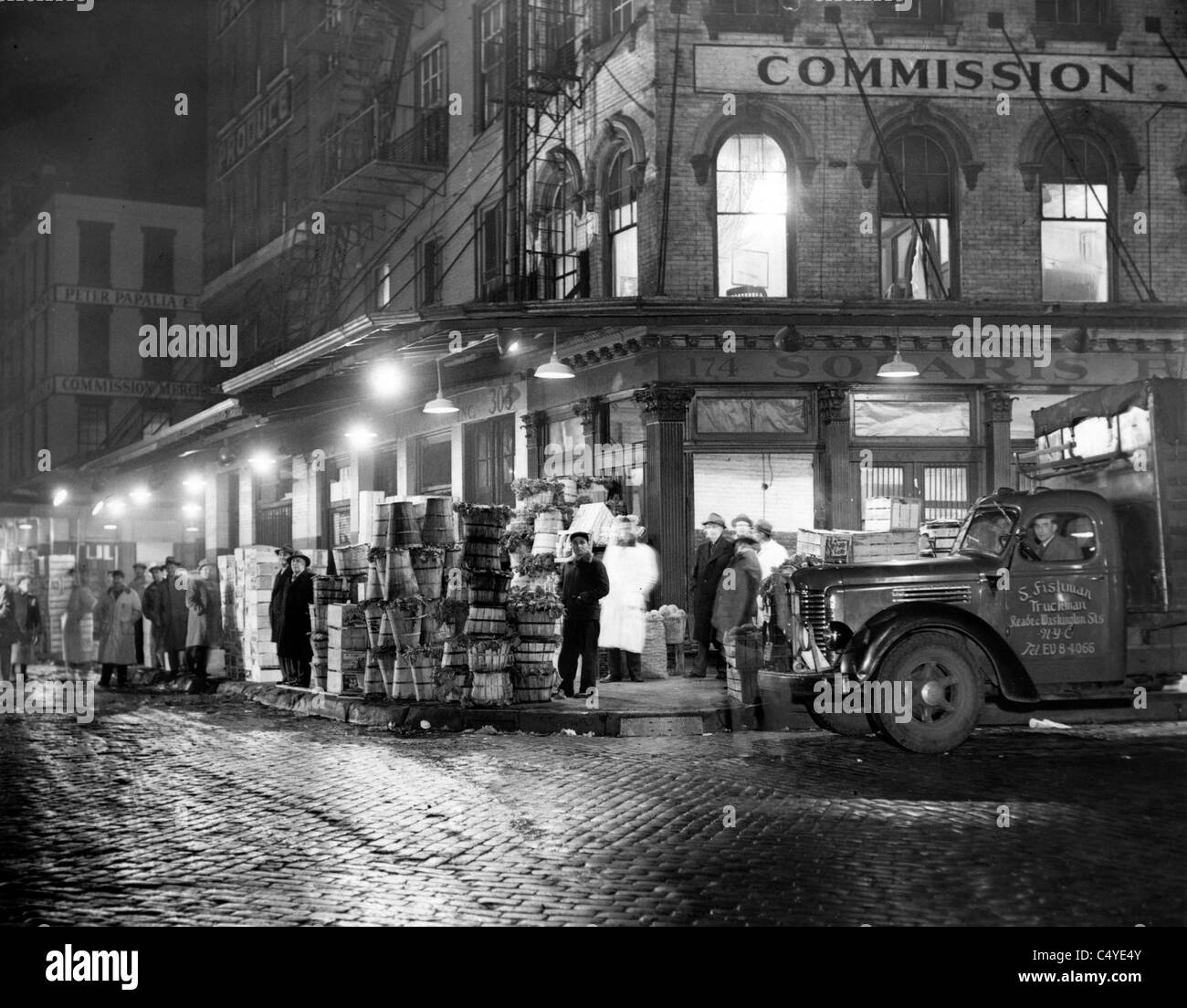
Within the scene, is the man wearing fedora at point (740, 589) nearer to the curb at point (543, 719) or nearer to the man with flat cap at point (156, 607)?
the curb at point (543, 719)

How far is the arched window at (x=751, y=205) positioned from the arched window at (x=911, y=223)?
157cm

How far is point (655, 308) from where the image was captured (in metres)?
17.9

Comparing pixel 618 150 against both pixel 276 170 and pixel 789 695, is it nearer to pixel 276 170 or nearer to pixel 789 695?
pixel 789 695

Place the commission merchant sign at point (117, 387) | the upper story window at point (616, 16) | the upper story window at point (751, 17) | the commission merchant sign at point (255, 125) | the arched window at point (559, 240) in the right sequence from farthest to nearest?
the commission merchant sign at point (117, 387)
the commission merchant sign at point (255, 125)
the arched window at point (559, 240)
the upper story window at point (616, 16)
the upper story window at point (751, 17)

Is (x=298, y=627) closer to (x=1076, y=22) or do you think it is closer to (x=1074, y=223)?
(x=1074, y=223)

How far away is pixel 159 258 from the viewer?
2078 inches

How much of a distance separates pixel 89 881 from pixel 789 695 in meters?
6.55

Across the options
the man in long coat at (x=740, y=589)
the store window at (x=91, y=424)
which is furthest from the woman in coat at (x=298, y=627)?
the store window at (x=91, y=424)

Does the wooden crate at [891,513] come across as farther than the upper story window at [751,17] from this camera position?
No

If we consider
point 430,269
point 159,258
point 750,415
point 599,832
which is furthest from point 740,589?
point 159,258

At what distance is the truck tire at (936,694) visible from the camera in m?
10.8

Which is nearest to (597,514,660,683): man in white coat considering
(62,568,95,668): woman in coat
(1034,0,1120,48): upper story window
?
(1034,0,1120,48): upper story window

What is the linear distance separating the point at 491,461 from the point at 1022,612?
13364 millimetres

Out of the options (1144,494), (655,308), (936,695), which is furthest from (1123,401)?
(655,308)
